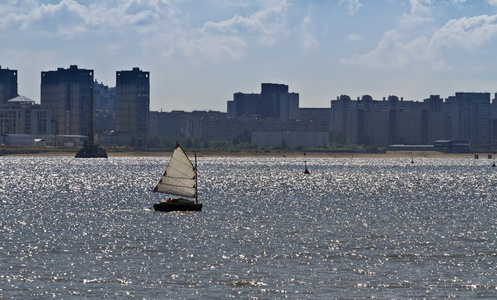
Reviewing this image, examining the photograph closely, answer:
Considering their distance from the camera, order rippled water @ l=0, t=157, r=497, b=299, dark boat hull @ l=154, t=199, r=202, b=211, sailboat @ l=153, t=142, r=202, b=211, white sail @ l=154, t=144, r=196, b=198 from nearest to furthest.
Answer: rippled water @ l=0, t=157, r=497, b=299, dark boat hull @ l=154, t=199, r=202, b=211, sailboat @ l=153, t=142, r=202, b=211, white sail @ l=154, t=144, r=196, b=198

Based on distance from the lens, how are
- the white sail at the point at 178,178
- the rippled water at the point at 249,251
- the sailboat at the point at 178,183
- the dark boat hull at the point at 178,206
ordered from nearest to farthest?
the rippled water at the point at 249,251 < the dark boat hull at the point at 178,206 < the sailboat at the point at 178,183 < the white sail at the point at 178,178

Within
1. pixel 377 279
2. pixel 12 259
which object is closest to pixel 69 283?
pixel 12 259

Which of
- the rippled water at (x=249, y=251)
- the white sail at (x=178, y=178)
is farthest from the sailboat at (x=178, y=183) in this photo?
the rippled water at (x=249, y=251)

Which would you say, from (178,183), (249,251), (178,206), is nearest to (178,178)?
(178,183)

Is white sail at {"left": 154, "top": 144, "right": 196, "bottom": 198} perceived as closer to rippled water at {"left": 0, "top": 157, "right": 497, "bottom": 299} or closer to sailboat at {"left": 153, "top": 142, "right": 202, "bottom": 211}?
sailboat at {"left": 153, "top": 142, "right": 202, "bottom": 211}

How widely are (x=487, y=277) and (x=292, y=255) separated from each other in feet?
43.3

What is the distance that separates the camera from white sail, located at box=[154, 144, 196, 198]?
93.3m

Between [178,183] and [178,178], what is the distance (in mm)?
649

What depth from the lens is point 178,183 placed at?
311ft

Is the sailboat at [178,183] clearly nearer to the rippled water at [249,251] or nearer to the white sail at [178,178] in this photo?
the white sail at [178,178]

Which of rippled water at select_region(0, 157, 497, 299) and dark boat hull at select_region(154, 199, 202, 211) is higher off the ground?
dark boat hull at select_region(154, 199, 202, 211)

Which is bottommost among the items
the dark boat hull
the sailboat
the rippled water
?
the rippled water

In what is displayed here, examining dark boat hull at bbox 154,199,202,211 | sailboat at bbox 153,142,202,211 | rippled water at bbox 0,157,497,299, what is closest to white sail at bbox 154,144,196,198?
sailboat at bbox 153,142,202,211

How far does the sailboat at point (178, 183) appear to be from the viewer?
92.6m
